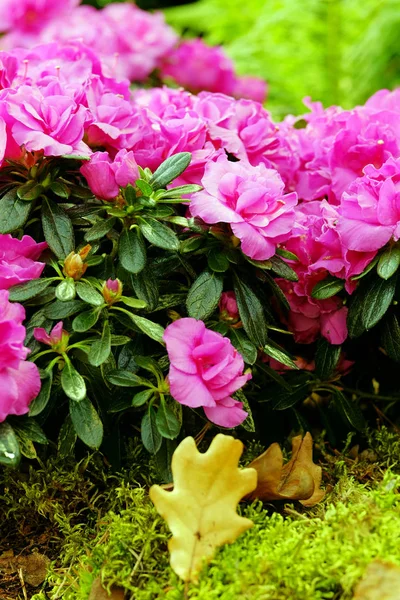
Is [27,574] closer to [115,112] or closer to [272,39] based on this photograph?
[115,112]

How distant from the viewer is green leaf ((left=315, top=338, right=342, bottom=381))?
3.97 feet

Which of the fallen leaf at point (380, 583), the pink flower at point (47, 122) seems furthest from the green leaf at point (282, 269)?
the fallen leaf at point (380, 583)

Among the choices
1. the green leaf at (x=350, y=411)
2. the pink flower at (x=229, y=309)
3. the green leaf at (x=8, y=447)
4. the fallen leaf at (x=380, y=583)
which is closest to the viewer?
the fallen leaf at (x=380, y=583)

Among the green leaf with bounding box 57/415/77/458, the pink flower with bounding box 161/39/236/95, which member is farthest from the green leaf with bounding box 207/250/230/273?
the pink flower with bounding box 161/39/236/95

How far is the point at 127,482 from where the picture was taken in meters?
1.16

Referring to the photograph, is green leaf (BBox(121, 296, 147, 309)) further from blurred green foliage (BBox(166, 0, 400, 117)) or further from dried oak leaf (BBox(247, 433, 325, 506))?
blurred green foliage (BBox(166, 0, 400, 117))

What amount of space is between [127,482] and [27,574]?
200 millimetres

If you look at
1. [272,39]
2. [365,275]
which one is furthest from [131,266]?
[272,39]

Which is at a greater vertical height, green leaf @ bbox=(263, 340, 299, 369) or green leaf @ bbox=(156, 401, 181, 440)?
green leaf @ bbox=(263, 340, 299, 369)

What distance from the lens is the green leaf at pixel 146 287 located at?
3.48 feet

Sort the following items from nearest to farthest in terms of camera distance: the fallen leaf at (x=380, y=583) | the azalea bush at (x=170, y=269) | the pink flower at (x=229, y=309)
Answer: the fallen leaf at (x=380, y=583), the azalea bush at (x=170, y=269), the pink flower at (x=229, y=309)

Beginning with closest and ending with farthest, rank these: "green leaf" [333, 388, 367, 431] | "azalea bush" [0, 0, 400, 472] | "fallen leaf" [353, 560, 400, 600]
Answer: "fallen leaf" [353, 560, 400, 600]
"azalea bush" [0, 0, 400, 472]
"green leaf" [333, 388, 367, 431]

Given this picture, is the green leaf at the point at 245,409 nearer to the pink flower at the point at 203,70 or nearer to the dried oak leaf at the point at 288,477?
the dried oak leaf at the point at 288,477

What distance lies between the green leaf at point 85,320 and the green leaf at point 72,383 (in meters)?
0.05
